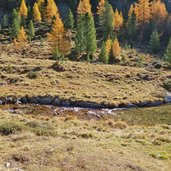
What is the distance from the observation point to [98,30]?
139000mm

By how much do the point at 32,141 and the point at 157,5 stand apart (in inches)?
4844

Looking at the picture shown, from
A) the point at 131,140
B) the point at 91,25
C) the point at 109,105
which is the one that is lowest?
the point at 109,105

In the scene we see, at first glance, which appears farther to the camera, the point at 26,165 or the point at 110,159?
the point at 110,159

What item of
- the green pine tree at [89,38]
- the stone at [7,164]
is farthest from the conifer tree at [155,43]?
the stone at [7,164]

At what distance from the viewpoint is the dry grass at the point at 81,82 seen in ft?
196

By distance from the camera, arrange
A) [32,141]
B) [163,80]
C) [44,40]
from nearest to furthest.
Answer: [32,141]
[163,80]
[44,40]

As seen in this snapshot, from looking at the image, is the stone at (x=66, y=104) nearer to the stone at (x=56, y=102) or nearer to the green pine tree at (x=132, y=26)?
the stone at (x=56, y=102)

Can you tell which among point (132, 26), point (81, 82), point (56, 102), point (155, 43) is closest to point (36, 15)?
point (132, 26)

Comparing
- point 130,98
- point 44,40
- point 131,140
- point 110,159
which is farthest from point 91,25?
point 110,159

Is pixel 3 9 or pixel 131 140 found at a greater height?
pixel 3 9

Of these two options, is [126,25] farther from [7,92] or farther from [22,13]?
[7,92]

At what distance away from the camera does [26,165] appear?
65.4 feet

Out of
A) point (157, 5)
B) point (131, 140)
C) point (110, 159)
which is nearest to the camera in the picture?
point (110, 159)

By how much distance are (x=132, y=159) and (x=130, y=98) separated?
38.2 metres
